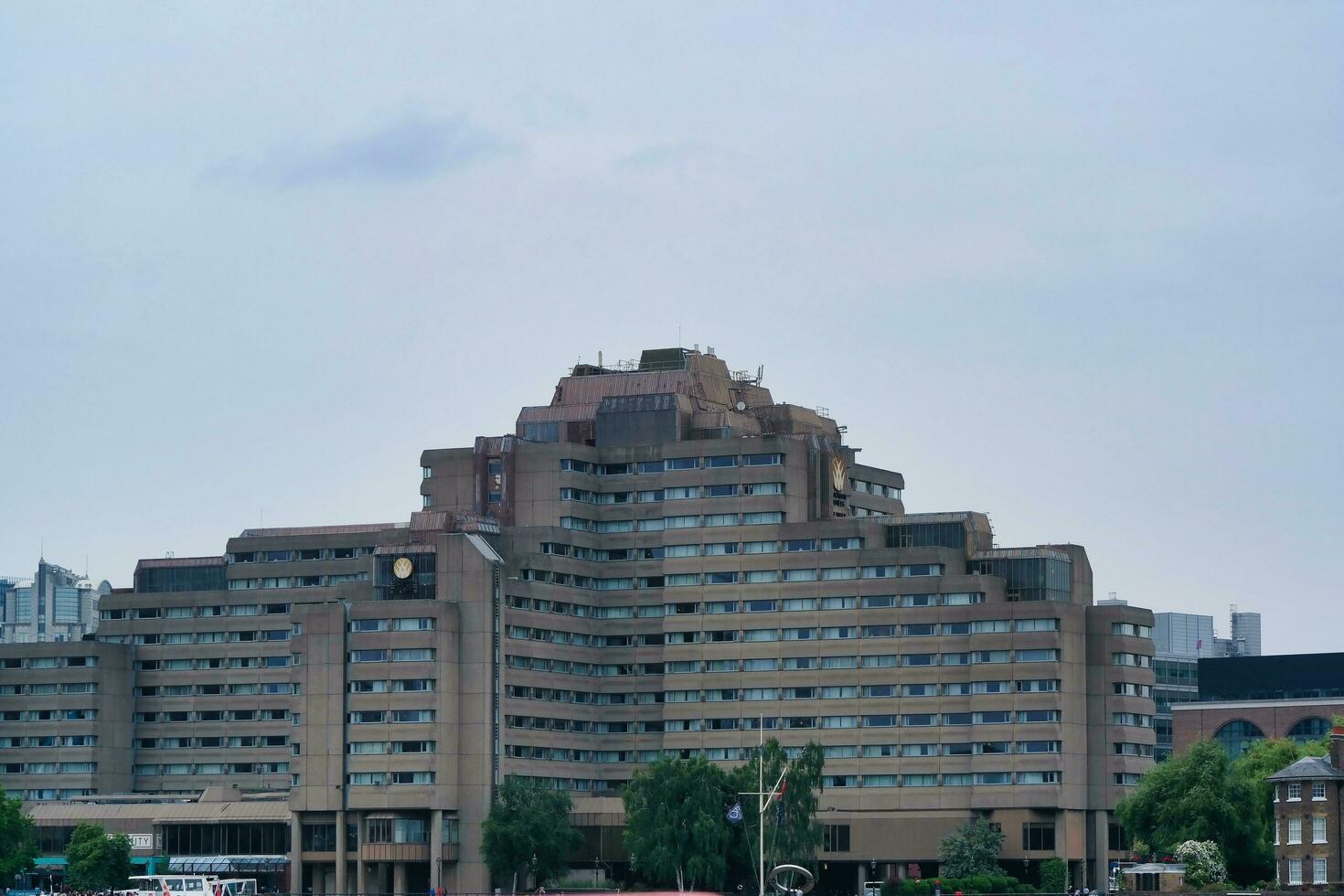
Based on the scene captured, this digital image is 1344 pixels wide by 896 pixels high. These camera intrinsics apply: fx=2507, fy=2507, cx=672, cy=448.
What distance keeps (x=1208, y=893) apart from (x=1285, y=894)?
19.3 ft

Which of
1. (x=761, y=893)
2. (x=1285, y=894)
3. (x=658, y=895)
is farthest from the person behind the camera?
(x=1285, y=894)

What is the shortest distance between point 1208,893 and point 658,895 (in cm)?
8108

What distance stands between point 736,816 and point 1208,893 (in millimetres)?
40173

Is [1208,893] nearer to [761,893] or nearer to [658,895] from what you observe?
[761,893]

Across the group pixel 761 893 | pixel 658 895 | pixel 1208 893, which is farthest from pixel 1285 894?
pixel 658 895

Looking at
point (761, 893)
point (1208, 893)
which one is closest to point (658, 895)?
point (761, 893)

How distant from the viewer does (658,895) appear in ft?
428

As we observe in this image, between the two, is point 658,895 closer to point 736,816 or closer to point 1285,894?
point 736,816

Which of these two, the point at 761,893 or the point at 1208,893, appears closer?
the point at 761,893

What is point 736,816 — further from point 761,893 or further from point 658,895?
point 658,895

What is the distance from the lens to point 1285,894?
196 metres

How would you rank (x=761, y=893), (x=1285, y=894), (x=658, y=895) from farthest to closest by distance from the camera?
(x=1285, y=894)
(x=761, y=893)
(x=658, y=895)

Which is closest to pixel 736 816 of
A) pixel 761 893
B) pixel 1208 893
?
pixel 761 893

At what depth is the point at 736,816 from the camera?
18612 cm
